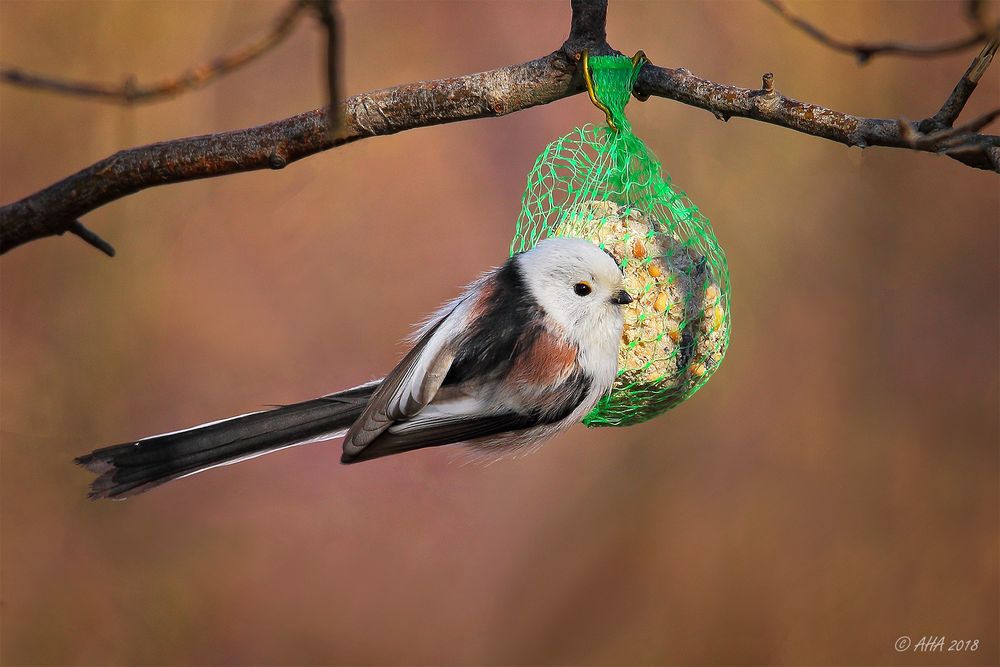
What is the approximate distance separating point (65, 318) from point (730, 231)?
9.22 ft

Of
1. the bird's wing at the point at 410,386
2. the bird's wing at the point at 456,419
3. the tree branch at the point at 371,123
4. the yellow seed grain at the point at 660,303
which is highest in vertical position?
the tree branch at the point at 371,123

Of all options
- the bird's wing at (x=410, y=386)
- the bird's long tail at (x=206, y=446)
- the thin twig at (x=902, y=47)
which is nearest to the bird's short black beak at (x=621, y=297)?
the bird's wing at (x=410, y=386)

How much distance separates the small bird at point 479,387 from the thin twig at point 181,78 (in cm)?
112

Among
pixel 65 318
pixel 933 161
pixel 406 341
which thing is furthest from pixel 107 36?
pixel 933 161

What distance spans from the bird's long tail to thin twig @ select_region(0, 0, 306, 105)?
48.4 inches

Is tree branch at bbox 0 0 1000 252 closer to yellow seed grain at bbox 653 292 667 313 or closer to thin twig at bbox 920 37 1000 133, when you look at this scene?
thin twig at bbox 920 37 1000 133

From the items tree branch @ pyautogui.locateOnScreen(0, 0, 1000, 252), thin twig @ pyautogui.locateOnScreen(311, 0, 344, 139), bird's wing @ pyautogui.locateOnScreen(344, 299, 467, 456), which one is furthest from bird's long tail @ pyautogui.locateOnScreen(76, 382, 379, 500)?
thin twig @ pyautogui.locateOnScreen(311, 0, 344, 139)

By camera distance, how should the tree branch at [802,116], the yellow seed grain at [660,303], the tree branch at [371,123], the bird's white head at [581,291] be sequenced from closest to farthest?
the tree branch at [802,116] → the tree branch at [371,123] → the bird's white head at [581,291] → the yellow seed grain at [660,303]

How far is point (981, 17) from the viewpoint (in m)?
1.03

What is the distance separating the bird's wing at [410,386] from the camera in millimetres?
2143

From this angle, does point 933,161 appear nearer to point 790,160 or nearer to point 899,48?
point 790,160

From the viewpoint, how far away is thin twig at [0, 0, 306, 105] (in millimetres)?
1025

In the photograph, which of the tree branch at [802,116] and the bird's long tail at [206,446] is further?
the bird's long tail at [206,446]

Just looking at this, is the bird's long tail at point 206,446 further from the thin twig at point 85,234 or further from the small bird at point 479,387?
the thin twig at point 85,234
